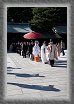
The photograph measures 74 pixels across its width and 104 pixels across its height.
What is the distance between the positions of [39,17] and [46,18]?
719mm

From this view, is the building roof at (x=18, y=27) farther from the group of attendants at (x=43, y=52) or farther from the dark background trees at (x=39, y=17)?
the group of attendants at (x=43, y=52)

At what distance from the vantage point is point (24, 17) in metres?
33.1

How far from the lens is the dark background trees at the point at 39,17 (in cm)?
3095

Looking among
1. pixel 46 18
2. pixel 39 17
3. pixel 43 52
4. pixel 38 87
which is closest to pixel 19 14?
pixel 39 17

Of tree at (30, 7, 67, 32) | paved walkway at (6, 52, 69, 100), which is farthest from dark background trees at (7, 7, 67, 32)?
paved walkway at (6, 52, 69, 100)

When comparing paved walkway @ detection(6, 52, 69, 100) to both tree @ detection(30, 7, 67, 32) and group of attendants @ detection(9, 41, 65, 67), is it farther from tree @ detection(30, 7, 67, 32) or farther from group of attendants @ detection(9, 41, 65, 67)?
tree @ detection(30, 7, 67, 32)

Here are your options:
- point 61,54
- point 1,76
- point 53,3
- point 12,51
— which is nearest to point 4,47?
point 1,76

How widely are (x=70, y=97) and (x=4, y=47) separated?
77.3 inches

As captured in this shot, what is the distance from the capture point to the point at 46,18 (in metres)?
32.2

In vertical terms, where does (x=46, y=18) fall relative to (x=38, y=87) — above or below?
above

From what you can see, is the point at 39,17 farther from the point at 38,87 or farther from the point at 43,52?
the point at 38,87

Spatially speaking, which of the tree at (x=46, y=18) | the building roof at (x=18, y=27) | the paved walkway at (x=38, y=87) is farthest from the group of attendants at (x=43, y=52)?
the building roof at (x=18, y=27)

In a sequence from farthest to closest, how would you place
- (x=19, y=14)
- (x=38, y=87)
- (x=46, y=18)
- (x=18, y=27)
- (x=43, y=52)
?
1. (x=18, y=27)
2. (x=46, y=18)
3. (x=19, y=14)
4. (x=43, y=52)
5. (x=38, y=87)

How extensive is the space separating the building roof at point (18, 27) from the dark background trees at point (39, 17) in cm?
44
